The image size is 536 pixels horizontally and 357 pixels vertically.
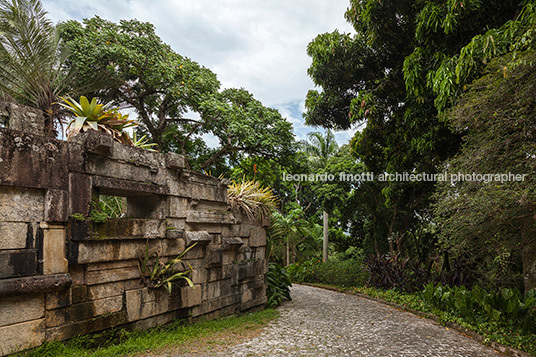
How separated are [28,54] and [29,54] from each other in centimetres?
2

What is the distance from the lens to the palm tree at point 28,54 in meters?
6.41

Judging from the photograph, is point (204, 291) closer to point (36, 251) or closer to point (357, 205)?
point (36, 251)

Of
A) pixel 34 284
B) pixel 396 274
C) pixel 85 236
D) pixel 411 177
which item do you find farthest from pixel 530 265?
pixel 34 284

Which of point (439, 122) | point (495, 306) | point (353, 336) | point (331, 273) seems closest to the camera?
point (353, 336)

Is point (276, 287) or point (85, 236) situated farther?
point (276, 287)

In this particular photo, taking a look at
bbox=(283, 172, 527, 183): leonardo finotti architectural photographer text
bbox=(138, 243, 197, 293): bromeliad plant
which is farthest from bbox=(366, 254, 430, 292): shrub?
bbox=(138, 243, 197, 293): bromeliad plant

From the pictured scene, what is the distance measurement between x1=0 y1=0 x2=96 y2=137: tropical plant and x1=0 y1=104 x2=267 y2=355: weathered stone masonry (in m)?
2.60

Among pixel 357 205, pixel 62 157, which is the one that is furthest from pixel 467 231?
pixel 357 205

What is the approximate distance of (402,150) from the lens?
9.74m

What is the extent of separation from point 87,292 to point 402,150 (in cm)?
869

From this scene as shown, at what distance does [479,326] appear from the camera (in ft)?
18.5

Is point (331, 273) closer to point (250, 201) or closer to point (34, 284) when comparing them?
point (250, 201)

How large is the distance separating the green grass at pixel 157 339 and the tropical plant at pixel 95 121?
100 inches

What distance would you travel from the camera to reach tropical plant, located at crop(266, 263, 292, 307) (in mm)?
7855
